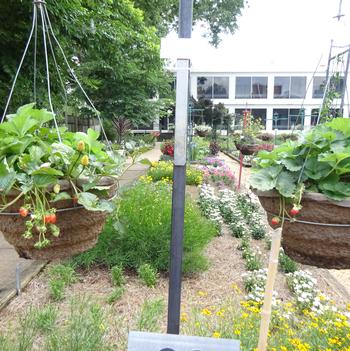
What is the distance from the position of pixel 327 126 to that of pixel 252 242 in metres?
3.85

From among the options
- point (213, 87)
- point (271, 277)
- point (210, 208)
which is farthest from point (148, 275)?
point (213, 87)

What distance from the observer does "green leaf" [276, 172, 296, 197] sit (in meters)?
1.20

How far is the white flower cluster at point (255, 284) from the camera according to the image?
3123 millimetres

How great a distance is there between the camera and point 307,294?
3.10 m

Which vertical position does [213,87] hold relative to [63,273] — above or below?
above

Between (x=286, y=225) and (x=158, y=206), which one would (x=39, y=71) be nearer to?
(x=158, y=206)

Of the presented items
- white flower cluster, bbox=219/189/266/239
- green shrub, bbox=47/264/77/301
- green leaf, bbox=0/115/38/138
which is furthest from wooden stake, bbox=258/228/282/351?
white flower cluster, bbox=219/189/266/239

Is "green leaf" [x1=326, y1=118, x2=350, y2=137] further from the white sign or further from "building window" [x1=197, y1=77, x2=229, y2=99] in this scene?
"building window" [x1=197, y1=77, x2=229, y2=99]

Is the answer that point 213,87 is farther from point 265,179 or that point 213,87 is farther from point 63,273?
point 265,179

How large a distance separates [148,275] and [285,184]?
2398 mm

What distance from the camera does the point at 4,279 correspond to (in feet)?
11.4

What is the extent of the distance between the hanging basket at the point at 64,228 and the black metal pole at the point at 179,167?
0.82 ft

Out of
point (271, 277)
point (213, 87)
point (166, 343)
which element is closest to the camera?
point (166, 343)

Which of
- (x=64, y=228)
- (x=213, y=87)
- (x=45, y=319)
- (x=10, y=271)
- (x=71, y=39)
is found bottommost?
(x=10, y=271)
